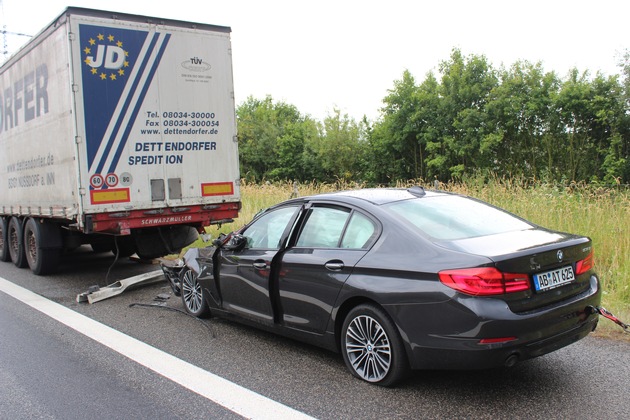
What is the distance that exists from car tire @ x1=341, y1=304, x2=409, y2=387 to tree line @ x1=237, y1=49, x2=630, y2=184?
21.0 metres

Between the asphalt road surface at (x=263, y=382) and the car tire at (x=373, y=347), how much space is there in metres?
0.11

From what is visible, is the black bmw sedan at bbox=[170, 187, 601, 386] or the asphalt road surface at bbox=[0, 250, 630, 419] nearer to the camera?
the black bmw sedan at bbox=[170, 187, 601, 386]

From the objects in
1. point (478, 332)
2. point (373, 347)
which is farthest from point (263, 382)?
point (478, 332)

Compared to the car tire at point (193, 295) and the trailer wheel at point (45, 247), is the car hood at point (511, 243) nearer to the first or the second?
the car tire at point (193, 295)

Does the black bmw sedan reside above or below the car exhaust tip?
above

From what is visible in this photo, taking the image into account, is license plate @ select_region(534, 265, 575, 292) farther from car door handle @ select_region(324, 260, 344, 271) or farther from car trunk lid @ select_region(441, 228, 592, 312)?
car door handle @ select_region(324, 260, 344, 271)

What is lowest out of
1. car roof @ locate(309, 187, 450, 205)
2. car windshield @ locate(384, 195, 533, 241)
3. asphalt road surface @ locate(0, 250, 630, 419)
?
asphalt road surface @ locate(0, 250, 630, 419)

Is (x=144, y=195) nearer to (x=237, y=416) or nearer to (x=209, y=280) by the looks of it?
(x=209, y=280)

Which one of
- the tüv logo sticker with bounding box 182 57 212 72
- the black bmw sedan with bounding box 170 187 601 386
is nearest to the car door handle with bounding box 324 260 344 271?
the black bmw sedan with bounding box 170 187 601 386

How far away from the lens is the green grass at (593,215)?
604 centimetres

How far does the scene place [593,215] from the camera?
321 inches

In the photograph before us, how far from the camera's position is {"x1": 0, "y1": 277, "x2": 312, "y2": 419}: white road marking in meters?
3.73

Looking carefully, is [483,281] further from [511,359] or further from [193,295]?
[193,295]

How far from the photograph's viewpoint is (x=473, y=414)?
11.6 ft
